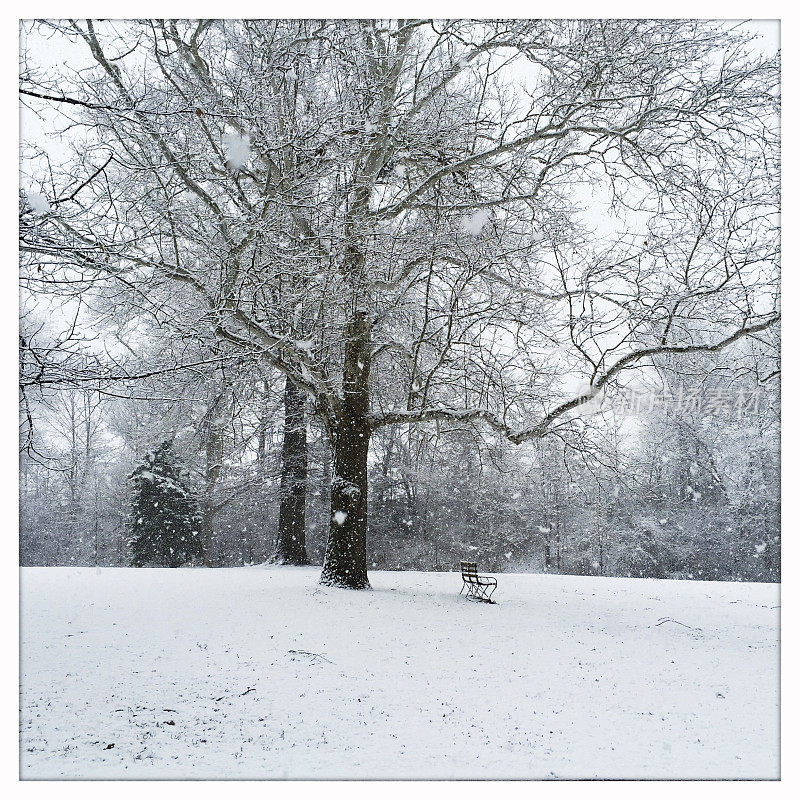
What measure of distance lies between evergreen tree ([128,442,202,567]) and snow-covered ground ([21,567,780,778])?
6.37 meters

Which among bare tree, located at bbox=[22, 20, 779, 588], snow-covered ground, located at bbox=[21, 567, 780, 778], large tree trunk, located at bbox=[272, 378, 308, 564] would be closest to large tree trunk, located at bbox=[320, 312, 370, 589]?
bare tree, located at bbox=[22, 20, 779, 588]

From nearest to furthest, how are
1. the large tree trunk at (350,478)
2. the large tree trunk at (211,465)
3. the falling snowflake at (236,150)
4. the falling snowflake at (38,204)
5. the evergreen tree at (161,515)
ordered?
the falling snowflake at (38,204) < the falling snowflake at (236,150) < the large tree trunk at (350,478) < the large tree trunk at (211,465) < the evergreen tree at (161,515)

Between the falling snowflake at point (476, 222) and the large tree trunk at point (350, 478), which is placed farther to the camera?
the large tree trunk at point (350, 478)

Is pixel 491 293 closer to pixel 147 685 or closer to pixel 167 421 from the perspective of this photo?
pixel 147 685

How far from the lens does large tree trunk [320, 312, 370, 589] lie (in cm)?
743

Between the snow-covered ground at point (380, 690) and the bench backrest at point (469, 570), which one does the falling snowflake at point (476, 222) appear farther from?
the bench backrest at point (469, 570)

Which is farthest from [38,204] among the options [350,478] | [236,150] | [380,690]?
[350,478]

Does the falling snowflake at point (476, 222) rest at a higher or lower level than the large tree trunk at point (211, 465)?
higher

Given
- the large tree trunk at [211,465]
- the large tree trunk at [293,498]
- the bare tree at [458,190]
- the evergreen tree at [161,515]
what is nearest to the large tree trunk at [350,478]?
the bare tree at [458,190]

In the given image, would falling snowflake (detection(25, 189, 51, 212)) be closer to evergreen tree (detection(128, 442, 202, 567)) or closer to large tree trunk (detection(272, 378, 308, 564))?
large tree trunk (detection(272, 378, 308, 564))

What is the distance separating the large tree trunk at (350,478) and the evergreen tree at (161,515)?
679cm

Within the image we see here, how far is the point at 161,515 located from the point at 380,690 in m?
10.2

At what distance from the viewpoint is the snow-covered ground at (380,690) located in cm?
382

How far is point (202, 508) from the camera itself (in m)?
13.9
